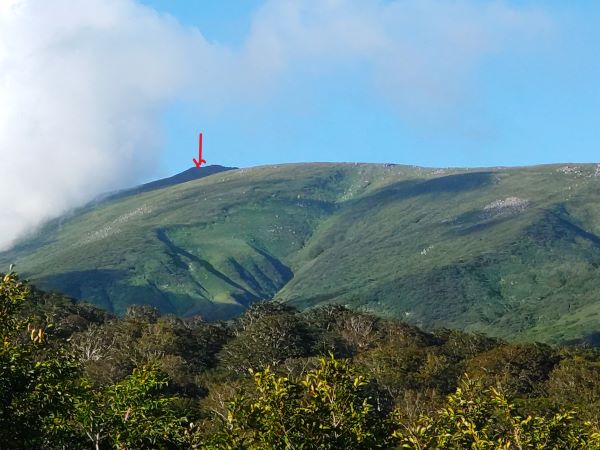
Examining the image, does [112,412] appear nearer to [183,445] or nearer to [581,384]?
[183,445]

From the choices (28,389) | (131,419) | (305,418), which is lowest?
(305,418)

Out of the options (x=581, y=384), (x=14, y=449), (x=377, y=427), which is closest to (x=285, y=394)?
(x=377, y=427)

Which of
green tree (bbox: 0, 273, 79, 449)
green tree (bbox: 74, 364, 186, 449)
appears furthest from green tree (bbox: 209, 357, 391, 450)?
green tree (bbox: 0, 273, 79, 449)

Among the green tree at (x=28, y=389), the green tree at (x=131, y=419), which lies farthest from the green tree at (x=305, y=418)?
the green tree at (x=28, y=389)

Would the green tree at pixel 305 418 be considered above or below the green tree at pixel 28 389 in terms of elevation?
below

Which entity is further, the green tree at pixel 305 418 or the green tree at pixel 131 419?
the green tree at pixel 131 419

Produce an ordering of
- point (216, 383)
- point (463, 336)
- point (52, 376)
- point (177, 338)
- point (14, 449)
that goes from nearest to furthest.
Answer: point (14, 449) < point (52, 376) < point (216, 383) < point (177, 338) < point (463, 336)

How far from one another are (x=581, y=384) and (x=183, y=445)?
9667cm

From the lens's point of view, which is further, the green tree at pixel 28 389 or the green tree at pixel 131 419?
the green tree at pixel 131 419

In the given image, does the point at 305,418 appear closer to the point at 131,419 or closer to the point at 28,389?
the point at 131,419

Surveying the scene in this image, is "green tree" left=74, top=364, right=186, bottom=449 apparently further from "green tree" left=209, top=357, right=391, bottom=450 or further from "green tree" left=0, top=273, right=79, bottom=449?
"green tree" left=209, top=357, right=391, bottom=450

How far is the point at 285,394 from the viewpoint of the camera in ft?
90.1

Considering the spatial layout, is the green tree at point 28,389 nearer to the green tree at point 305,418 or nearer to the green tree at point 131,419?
the green tree at point 131,419

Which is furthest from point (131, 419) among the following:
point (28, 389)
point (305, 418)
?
point (305, 418)
